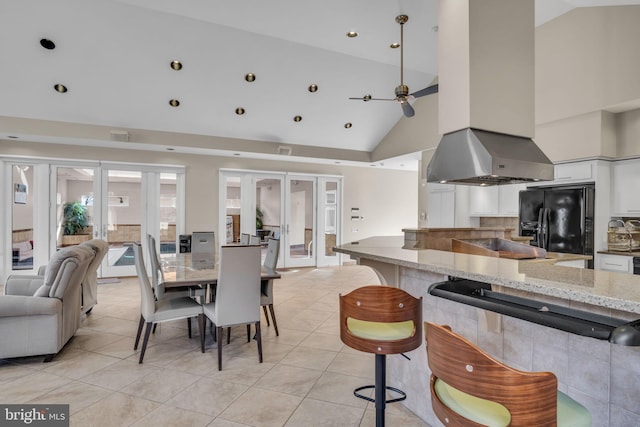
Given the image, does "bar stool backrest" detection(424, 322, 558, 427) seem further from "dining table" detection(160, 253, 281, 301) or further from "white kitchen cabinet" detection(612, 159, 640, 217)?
"white kitchen cabinet" detection(612, 159, 640, 217)

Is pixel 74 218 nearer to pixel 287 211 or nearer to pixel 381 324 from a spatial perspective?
pixel 287 211

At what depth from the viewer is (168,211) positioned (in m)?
7.12

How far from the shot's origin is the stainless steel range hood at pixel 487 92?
6.76 ft

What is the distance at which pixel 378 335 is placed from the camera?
5.96ft

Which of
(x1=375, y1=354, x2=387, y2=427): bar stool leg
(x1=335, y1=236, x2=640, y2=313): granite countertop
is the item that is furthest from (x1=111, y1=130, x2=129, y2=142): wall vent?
(x1=375, y1=354, x2=387, y2=427): bar stool leg

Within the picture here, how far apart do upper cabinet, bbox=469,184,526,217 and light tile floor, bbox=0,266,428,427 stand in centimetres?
346

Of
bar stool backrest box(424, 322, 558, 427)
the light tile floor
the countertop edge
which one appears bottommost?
the light tile floor

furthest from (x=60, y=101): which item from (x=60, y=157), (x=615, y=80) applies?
(x=615, y=80)

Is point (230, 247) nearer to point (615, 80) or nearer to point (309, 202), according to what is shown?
point (615, 80)

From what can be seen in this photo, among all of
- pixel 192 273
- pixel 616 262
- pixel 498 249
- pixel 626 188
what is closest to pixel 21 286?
pixel 192 273

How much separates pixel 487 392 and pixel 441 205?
6001 mm

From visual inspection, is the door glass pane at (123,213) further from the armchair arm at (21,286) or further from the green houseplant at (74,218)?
the armchair arm at (21,286)

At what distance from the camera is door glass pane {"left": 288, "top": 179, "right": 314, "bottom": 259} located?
8.20 meters

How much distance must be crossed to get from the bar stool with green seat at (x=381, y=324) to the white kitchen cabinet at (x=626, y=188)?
400 cm
